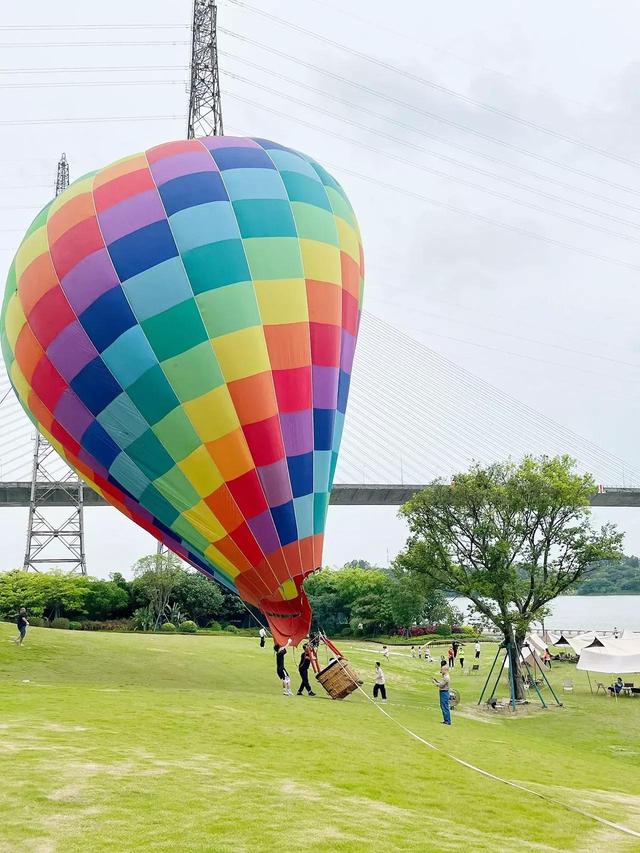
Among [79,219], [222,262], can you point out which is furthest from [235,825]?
[79,219]

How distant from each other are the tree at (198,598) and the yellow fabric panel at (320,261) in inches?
1403

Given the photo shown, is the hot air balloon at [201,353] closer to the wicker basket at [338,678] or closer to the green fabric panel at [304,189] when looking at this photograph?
the green fabric panel at [304,189]

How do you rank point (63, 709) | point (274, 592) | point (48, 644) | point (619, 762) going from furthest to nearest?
point (48, 644) → point (274, 592) → point (619, 762) → point (63, 709)

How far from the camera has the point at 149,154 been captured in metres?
15.8

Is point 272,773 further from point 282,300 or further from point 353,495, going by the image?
point 353,495

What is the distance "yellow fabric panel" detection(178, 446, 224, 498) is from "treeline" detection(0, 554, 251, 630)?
27584 mm

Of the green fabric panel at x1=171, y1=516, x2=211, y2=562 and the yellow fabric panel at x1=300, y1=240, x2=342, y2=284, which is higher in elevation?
the yellow fabric panel at x1=300, y1=240, x2=342, y2=284

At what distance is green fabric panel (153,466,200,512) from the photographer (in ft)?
46.6

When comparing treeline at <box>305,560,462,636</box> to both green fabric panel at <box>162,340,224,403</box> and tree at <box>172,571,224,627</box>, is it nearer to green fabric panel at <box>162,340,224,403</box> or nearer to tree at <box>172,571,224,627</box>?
tree at <box>172,571,224,627</box>

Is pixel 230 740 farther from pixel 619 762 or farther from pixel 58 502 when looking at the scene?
pixel 58 502

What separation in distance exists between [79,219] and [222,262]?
3.00 meters

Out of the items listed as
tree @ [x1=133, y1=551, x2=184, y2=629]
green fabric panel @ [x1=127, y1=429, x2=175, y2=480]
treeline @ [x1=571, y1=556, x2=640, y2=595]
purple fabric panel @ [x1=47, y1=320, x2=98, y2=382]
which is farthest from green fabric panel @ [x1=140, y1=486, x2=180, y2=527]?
treeline @ [x1=571, y1=556, x2=640, y2=595]

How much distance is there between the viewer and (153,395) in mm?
13953

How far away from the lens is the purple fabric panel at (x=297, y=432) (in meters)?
14.3
